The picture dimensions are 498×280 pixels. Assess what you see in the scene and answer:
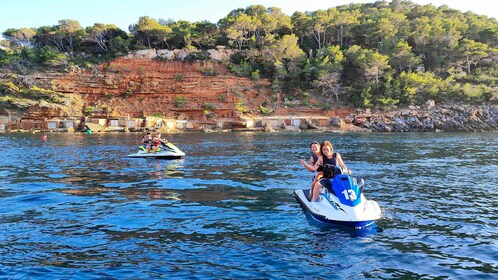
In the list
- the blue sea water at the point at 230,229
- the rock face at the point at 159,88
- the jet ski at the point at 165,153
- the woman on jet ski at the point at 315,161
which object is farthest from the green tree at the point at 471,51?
the woman on jet ski at the point at 315,161

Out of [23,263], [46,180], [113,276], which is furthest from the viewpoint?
[46,180]

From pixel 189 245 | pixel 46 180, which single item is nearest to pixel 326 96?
pixel 46 180

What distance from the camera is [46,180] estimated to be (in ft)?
55.2

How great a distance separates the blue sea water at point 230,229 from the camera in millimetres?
6961

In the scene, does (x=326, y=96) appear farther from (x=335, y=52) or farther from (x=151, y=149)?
(x=151, y=149)

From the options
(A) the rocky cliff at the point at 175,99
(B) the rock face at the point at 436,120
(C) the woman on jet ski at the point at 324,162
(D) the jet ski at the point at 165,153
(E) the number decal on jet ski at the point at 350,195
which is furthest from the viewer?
(A) the rocky cliff at the point at 175,99

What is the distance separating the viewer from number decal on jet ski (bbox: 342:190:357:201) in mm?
9211

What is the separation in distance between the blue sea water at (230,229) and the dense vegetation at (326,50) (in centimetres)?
5717

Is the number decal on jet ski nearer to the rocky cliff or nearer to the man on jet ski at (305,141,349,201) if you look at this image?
the man on jet ski at (305,141,349,201)

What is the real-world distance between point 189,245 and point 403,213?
6297mm

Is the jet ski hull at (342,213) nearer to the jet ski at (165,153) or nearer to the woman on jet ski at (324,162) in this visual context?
the woman on jet ski at (324,162)

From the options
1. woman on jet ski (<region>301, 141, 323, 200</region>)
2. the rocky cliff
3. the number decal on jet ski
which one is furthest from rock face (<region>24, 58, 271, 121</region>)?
the number decal on jet ski

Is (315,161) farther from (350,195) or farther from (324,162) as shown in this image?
(350,195)

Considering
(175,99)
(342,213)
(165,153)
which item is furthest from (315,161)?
(175,99)
